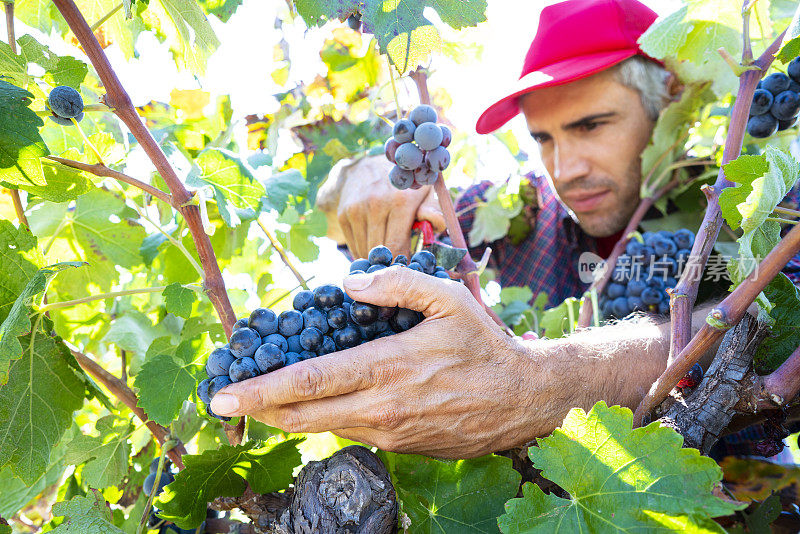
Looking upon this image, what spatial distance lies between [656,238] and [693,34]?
621 mm

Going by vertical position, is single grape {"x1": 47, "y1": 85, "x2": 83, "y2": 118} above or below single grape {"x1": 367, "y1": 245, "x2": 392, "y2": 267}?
above

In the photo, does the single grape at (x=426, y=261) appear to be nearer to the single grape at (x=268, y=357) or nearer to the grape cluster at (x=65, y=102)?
the single grape at (x=268, y=357)

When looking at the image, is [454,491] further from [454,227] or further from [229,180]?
[229,180]

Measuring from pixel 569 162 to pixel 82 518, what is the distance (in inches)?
82.6

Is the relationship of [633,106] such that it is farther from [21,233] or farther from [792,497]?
[21,233]

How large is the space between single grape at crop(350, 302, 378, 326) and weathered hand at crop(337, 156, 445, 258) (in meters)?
0.73

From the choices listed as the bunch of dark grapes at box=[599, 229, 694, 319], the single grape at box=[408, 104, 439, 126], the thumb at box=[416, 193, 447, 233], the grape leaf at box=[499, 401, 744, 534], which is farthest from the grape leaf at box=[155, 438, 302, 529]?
the bunch of dark grapes at box=[599, 229, 694, 319]

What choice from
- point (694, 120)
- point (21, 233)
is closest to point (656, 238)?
point (694, 120)

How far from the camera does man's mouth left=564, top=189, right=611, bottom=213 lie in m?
2.51

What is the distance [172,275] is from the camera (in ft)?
4.91

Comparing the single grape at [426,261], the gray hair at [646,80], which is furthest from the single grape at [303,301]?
the gray hair at [646,80]

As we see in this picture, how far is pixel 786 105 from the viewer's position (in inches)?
57.5

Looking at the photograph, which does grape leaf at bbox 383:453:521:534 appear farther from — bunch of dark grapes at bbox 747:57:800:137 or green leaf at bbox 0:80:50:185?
bunch of dark grapes at bbox 747:57:800:137

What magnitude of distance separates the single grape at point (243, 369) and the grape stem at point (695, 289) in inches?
25.0
